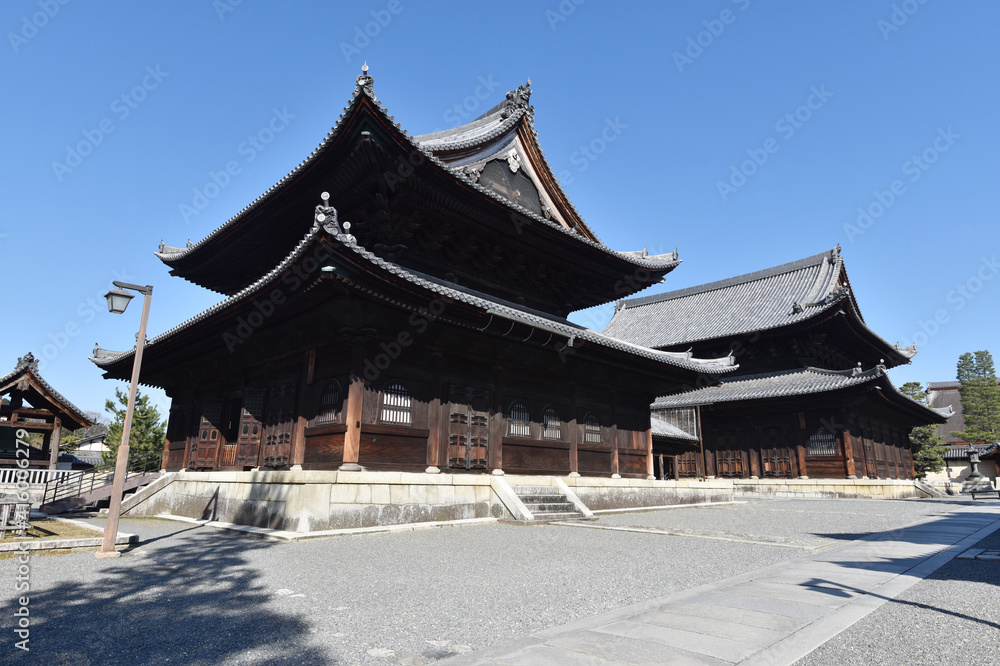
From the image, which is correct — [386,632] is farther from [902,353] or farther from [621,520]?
[902,353]

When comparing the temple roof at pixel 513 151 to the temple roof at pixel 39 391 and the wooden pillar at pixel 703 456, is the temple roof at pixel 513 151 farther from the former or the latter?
the temple roof at pixel 39 391

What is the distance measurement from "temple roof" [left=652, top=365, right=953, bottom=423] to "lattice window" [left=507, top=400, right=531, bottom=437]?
1103 centimetres

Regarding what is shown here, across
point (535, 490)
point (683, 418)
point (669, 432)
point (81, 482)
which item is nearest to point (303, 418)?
point (535, 490)

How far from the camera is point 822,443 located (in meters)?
27.2

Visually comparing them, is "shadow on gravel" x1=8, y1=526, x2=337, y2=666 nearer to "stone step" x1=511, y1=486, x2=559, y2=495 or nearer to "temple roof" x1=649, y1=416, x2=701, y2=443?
"stone step" x1=511, y1=486, x2=559, y2=495

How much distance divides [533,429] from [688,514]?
5.23m

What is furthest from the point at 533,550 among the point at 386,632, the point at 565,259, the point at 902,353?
the point at 902,353

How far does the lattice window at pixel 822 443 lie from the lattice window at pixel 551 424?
55.1 ft

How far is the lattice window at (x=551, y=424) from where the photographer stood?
17.0 m

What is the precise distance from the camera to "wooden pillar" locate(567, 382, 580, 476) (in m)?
17.4

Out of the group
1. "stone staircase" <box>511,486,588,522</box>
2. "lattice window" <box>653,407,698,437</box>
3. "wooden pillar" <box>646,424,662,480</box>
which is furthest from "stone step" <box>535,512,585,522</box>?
"lattice window" <box>653,407,698,437</box>

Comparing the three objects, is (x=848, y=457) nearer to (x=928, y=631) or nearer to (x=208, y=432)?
(x=928, y=631)

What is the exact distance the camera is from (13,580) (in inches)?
257

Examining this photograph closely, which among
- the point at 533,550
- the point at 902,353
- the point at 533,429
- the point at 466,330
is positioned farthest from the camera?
the point at 902,353
